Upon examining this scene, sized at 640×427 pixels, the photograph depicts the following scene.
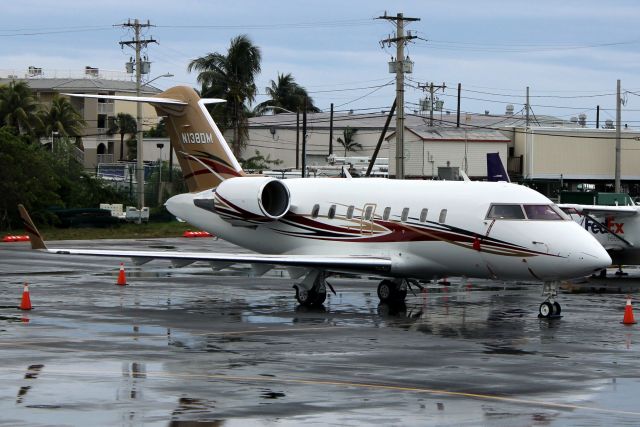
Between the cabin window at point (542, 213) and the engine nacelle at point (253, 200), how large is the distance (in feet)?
21.2

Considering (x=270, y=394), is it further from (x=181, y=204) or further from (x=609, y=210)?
(x=609, y=210)

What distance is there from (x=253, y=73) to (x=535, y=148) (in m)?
23.0

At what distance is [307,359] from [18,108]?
7949 cm

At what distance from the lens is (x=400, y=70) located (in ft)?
150

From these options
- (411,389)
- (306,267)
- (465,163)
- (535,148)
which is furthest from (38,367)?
(535,148)

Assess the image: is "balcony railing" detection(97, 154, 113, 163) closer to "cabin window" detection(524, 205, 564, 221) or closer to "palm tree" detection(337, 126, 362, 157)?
"palm tree" detection(337, 126, 362, 157)

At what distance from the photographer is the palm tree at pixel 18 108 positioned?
3656 inches

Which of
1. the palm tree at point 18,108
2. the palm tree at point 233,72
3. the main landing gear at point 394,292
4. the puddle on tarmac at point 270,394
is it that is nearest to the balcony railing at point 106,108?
the palm tree at point 18,108

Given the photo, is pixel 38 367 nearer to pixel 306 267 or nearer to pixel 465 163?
pixel 306 267

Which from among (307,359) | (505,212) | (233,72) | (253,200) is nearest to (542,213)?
(505,212)

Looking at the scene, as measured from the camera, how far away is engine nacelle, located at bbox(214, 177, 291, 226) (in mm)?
28172

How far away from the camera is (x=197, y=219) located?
3058cm

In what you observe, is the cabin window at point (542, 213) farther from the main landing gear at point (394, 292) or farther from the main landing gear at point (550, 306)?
the main landing gear at point (394, 292)

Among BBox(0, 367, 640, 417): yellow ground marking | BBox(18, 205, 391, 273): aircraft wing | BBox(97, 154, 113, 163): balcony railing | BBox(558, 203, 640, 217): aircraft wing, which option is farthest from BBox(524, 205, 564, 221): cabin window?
BBox(97, 154, 113, 163): balcony railing
